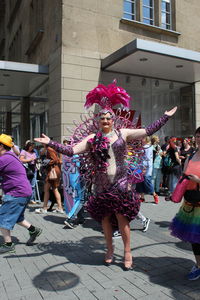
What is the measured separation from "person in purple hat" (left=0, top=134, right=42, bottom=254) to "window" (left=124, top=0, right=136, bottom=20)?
9421 mm

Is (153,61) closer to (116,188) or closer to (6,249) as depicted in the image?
(116,188)

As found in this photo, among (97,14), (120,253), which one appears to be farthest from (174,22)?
(120,253)

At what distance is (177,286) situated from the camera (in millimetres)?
3109

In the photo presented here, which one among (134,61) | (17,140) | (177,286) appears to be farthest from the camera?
(17,140)

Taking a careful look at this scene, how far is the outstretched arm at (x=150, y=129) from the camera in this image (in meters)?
3.46

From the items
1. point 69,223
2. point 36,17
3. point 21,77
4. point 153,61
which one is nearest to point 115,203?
point 69,223

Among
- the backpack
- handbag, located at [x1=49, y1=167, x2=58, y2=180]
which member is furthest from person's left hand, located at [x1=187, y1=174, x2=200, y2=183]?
the backpack

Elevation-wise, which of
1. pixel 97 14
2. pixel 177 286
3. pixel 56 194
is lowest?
pixel 177 286

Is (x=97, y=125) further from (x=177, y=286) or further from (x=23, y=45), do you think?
(x=23, y=45)

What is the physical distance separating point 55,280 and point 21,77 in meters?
10.0

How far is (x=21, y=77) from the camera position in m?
11.9

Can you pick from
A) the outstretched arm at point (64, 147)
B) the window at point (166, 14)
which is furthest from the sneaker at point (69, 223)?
the window at point (166, 14)

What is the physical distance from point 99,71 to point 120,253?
7893 mm

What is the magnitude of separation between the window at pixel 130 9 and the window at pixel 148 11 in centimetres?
54
